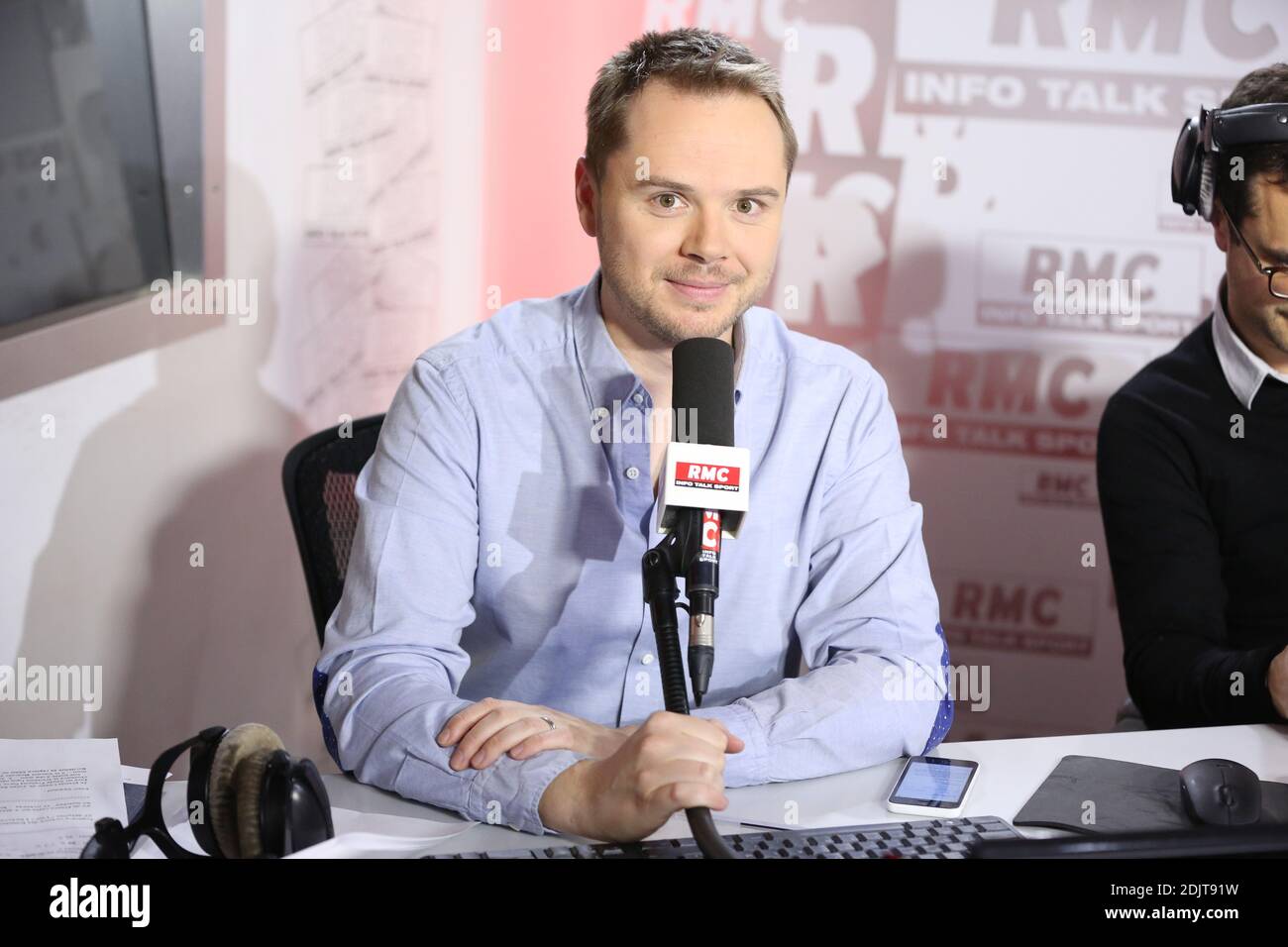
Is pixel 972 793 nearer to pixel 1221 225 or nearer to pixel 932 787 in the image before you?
pixel 932 787

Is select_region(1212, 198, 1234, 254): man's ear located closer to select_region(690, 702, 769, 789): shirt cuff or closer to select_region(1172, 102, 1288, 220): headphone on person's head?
select_region(1172, 102, 1288, 220): headphone on person's head

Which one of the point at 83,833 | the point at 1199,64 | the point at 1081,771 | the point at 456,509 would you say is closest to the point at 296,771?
the point at 83,833

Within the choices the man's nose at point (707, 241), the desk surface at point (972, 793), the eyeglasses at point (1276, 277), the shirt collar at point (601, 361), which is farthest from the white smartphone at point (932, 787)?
the eyeglasses at point (1276, 277)

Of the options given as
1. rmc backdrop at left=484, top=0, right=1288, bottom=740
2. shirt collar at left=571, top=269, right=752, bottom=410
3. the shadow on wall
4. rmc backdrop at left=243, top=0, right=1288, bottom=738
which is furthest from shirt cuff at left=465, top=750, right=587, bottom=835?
rmc backdrop at left=484, top=0, right=1288, bottom=740

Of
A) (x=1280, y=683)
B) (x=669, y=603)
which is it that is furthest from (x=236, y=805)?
(x=1280, y=683)

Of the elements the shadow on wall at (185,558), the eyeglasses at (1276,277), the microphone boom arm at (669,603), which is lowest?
the shadow on wall at (185,558)

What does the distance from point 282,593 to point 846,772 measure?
5.18ft

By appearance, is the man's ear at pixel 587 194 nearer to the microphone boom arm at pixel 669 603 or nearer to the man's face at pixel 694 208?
the man's face at pixel 694 208

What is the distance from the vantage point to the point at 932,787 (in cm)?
128

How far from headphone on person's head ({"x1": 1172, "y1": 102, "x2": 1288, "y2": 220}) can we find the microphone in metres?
1.06

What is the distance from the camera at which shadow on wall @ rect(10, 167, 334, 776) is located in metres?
2.05

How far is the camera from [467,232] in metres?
2.83

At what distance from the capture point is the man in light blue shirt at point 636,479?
1479 millimetres

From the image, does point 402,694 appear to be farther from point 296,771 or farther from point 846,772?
point 846,772
